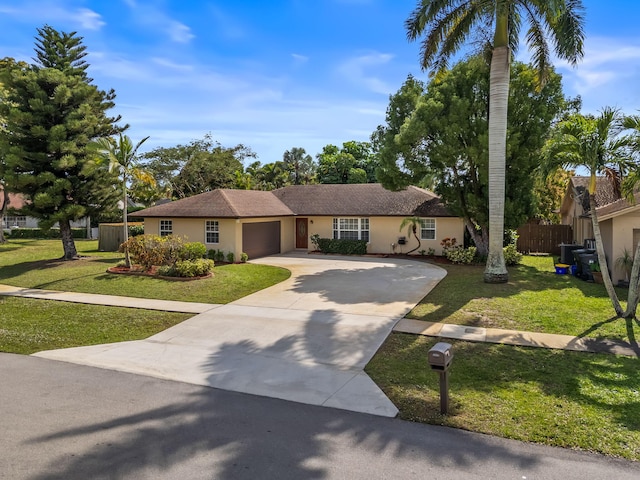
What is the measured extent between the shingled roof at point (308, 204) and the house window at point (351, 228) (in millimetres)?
608

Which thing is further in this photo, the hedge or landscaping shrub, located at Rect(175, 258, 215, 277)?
the hedge

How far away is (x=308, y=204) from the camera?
91.9 ft

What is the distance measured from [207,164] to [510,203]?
96.7 feet

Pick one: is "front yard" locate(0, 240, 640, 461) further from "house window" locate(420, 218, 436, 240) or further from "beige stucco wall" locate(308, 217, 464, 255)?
"house window" locate(420, 218, 436, 240)

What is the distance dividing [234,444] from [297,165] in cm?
5399

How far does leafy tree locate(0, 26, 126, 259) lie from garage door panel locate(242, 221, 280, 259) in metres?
7.28

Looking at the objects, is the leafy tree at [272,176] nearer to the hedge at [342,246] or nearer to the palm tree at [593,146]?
the hedge at [342,246]

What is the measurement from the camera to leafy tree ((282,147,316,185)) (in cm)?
5772

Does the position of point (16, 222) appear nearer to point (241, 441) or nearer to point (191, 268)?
point (191, 268)

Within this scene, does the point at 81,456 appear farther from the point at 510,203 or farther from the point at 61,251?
the point at 61,251

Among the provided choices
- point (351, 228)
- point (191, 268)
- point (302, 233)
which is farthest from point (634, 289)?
point (302, 233)

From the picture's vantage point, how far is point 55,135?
20.5 m

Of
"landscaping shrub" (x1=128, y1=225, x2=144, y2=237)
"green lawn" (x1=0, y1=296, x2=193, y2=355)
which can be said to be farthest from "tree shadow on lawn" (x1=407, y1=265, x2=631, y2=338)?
"landscaping shrub" (x1=128, y1=225, x2=144, y2=237)

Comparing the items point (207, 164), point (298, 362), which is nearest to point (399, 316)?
point (298, 362)
